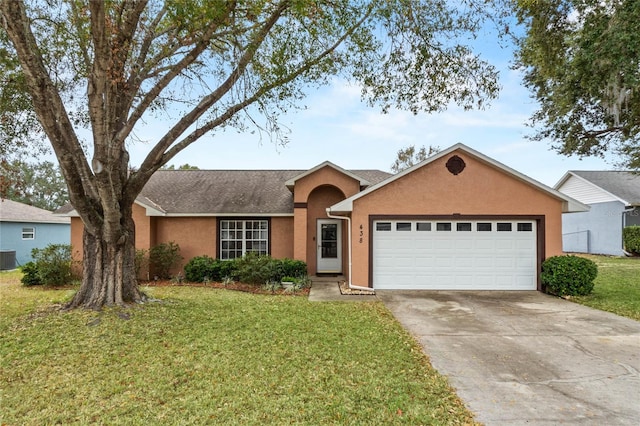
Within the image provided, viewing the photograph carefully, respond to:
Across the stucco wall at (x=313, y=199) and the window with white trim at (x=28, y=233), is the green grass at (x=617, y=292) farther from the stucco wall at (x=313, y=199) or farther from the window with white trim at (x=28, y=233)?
the window with white trim at (x=28, y=233)

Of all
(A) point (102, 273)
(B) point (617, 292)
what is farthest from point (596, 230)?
(A) point (102, 273)

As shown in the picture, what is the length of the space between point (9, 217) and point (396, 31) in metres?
21.3

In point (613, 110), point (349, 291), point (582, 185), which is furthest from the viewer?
point (582, 185)

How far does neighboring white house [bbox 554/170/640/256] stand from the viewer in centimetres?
2134

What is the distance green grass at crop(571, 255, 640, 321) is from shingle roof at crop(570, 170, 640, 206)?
22.9ft

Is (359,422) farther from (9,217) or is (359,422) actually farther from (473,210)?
(9,217)

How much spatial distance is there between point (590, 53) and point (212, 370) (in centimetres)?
1127

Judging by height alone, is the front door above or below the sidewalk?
above

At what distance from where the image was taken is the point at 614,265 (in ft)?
56.3

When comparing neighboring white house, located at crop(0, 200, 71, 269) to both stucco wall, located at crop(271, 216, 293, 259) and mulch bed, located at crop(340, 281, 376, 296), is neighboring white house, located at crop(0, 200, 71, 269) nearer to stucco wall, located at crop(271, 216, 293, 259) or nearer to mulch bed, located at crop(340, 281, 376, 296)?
stucco wall, located at crop(271, 216, 293, 259)

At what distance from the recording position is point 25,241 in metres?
20.1

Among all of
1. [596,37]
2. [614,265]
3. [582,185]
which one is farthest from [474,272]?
[582,185]

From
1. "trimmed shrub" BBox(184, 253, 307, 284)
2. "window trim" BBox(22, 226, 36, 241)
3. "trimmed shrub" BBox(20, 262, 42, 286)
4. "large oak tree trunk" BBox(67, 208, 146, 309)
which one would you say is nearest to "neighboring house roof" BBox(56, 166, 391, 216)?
"trimmed shrub" BBox(184, 253, 307, 284)

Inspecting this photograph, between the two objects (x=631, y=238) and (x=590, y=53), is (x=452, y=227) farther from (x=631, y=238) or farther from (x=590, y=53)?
(x=631, y=238)
